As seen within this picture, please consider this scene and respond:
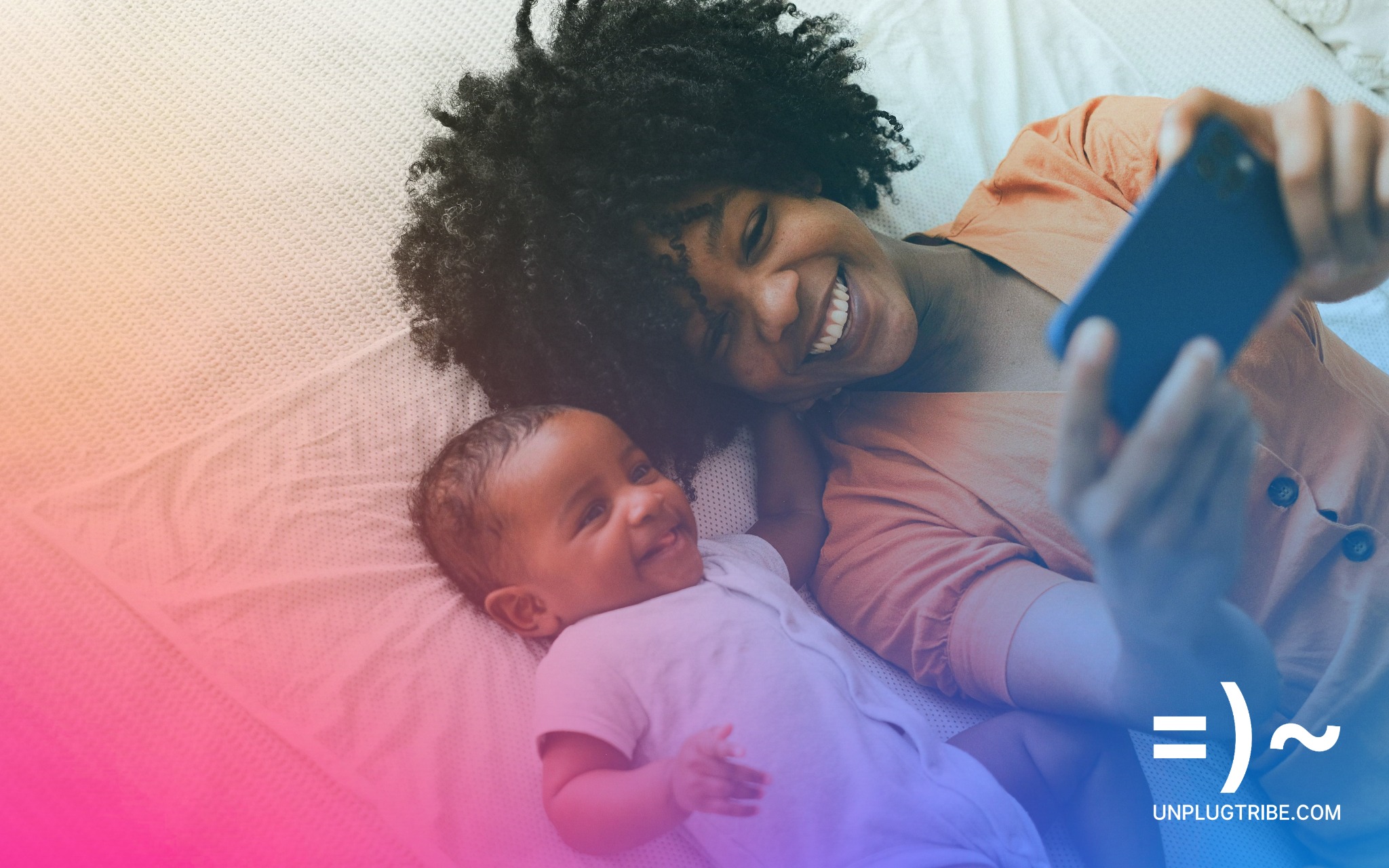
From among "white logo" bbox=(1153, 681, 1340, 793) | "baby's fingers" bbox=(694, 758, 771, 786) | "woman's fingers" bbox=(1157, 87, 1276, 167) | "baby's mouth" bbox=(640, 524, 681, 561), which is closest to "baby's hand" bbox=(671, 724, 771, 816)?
"baby's fingers" bbox=(694, 758, 771, 786)

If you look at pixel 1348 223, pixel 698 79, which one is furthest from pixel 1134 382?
pixel 698 79

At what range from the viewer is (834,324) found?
2.01ft

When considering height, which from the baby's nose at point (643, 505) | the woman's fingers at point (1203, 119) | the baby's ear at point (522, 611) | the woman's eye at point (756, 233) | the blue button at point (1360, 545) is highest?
the woman's fingers at point (1203, 119)

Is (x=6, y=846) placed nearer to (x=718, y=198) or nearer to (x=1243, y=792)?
(x=718, y=198)

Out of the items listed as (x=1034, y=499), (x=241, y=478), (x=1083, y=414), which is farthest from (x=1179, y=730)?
(x=241, y=478)

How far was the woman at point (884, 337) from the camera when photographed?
0.51 meters

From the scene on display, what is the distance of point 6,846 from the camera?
1.42 feet

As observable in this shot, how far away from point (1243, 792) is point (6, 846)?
0.65m

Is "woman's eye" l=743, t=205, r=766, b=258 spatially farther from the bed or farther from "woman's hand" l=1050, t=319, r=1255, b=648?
"woman's hand" l=1050, t=319, r=1255, b=648

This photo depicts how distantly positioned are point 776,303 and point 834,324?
0.18 ft

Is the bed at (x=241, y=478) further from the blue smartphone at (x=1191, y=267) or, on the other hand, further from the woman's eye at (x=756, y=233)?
the blue smartphone at (x=1191, y=267)

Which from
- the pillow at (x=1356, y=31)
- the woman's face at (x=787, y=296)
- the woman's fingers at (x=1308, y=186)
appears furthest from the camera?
the pillow at (x=1356, y=31)

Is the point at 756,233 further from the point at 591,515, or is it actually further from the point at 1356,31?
the point at 1356,31

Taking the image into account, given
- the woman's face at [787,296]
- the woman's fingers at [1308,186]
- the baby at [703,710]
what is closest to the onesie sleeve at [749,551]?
the baby at [703,710]
